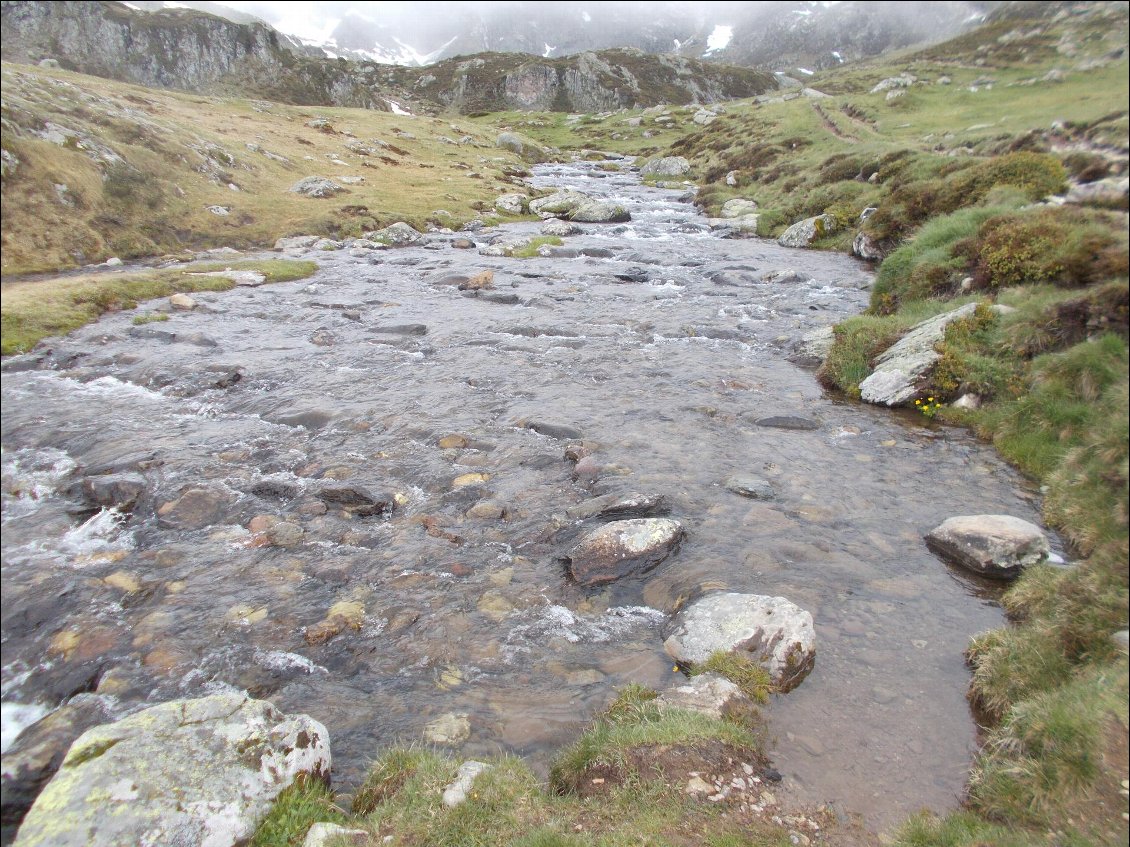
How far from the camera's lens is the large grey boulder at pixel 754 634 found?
749 cm

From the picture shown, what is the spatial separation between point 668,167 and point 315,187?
141 feet

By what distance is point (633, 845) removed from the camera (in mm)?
5047

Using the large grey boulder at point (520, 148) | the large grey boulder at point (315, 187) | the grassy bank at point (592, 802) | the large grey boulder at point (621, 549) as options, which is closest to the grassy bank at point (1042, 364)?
the grassy bank at point (592, 802)

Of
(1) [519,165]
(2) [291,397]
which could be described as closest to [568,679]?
(2) [291,397]

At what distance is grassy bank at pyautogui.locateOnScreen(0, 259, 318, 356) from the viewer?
4.76 meters

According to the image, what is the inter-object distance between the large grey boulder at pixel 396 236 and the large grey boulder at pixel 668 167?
137 ft

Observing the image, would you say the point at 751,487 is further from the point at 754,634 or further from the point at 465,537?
the point at 465,537

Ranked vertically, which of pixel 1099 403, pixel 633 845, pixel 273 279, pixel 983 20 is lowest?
pixel 273 279

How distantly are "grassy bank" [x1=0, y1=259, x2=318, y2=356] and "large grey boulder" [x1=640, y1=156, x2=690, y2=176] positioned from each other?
55.7 metres

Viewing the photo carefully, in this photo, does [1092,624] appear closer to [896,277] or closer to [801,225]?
[896,277]

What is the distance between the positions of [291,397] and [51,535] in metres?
7.36

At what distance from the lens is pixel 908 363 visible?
15000 millimetres

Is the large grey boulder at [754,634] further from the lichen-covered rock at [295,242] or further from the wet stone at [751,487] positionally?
the lichen-covered rock at [295,242]

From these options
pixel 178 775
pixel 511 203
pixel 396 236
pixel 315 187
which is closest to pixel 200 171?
pixel 396 236
